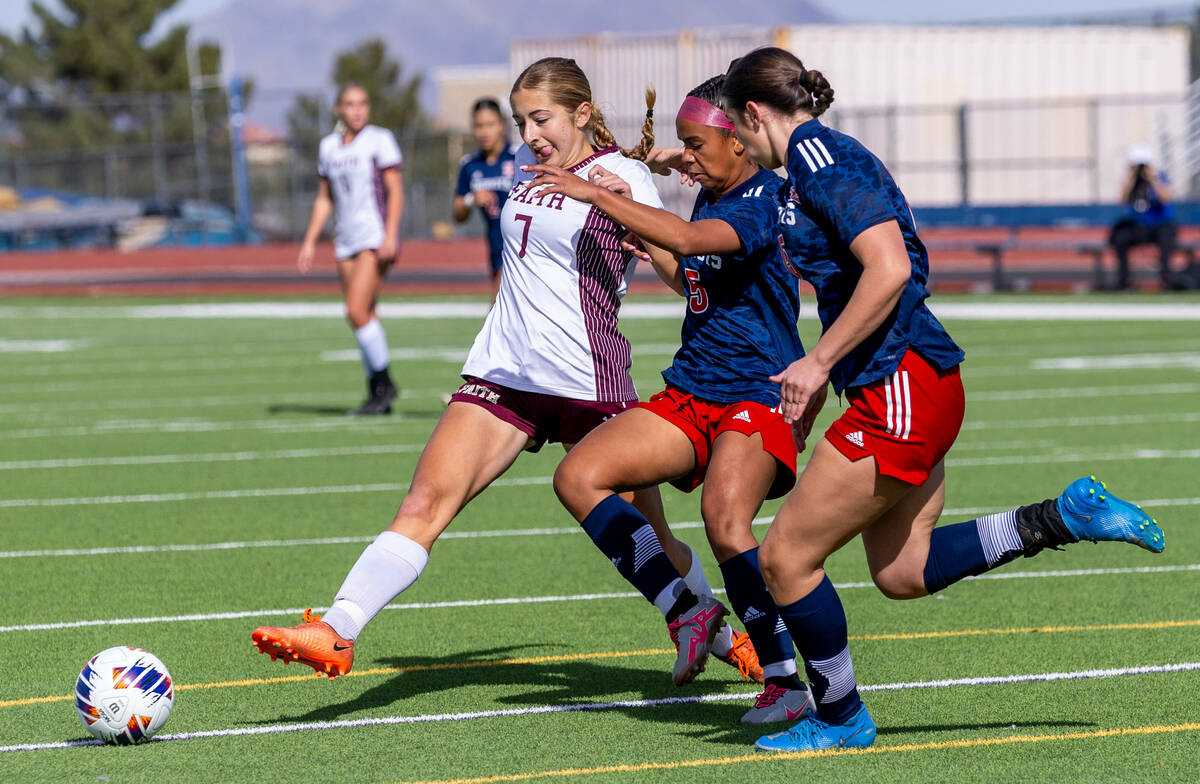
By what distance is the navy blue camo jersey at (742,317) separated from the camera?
211 inches

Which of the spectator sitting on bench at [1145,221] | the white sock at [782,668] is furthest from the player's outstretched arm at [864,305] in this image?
the spectator sitting on bench at [1145,221]

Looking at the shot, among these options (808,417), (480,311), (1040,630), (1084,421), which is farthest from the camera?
(480,311)

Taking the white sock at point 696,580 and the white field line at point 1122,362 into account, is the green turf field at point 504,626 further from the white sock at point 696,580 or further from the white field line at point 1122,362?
the white field line at point 1122,362

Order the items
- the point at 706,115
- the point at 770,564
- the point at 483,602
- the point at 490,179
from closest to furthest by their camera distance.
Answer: the point at 770,564, the point at 706,115, the point at 483,602, the point at 490,179

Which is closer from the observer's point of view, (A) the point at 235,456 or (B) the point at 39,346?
(A) the point at 235,456

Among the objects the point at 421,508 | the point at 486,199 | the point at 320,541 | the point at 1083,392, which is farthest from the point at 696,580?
the point at 1083,392

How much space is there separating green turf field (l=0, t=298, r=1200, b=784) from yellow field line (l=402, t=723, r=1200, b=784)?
0.05 ft

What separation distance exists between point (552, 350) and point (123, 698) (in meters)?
1.76

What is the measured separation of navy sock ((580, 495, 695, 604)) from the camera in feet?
17.8

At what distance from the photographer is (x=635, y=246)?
5.71 metres

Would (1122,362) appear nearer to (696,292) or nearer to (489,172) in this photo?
(489,172)

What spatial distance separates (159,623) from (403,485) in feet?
12.1

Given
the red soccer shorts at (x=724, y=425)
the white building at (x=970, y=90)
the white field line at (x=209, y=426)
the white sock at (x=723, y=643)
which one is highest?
the white building at (x=970, y=90)

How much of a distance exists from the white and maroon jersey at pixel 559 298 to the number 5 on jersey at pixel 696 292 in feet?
1.14
